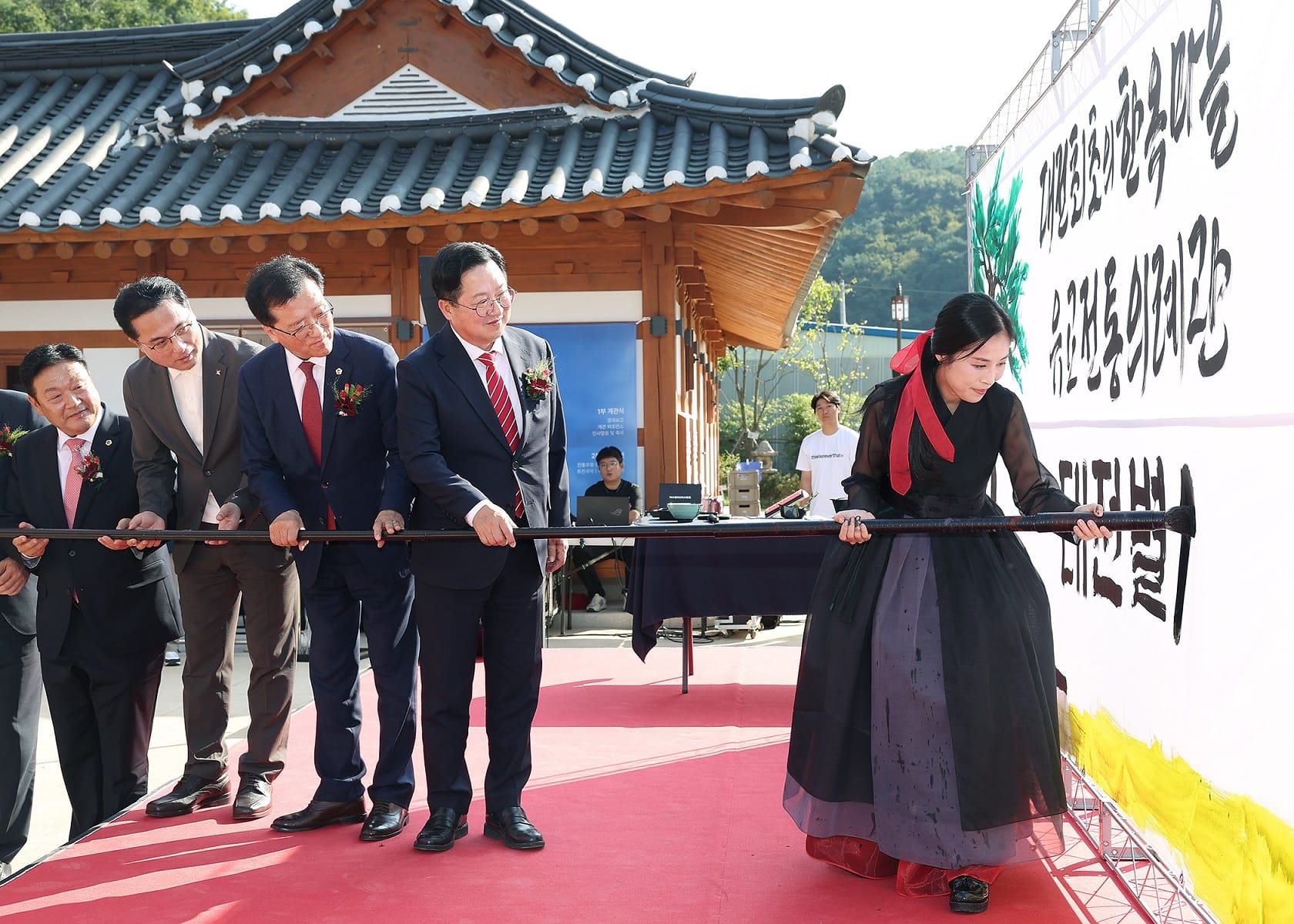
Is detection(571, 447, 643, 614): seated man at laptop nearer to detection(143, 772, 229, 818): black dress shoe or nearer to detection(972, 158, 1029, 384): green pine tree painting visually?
detection(972, 158, 1029, 384): green pine tree painting

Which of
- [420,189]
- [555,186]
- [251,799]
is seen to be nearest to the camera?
[251,799]

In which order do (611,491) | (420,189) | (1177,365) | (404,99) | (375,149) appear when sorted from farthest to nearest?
(404,99), (375,149), (611,491), (420,189), (1177,365)

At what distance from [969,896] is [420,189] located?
614 cm

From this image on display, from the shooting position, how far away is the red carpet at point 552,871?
307 centimetres

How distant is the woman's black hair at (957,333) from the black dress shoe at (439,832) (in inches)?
71.6

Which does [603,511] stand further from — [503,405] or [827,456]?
[503,405]

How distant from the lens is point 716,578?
5.93 m

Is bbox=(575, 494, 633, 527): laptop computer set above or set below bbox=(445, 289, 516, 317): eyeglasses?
below

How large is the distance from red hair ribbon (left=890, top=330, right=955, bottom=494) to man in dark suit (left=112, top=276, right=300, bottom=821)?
6.98 ft

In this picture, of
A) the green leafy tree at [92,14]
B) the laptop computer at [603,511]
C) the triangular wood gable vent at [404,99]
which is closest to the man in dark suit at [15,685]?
the laptop computer at [603,511]

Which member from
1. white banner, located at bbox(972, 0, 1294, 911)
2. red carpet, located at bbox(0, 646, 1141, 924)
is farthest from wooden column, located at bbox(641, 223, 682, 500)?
white banner, located at bbox(972, 0, 1294, 911)

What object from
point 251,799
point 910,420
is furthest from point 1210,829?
point 251,799

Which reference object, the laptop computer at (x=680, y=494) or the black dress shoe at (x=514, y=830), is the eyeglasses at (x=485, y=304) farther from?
the laptop computer at (x=680, y=494)

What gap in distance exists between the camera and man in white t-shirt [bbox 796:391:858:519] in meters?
8.84
